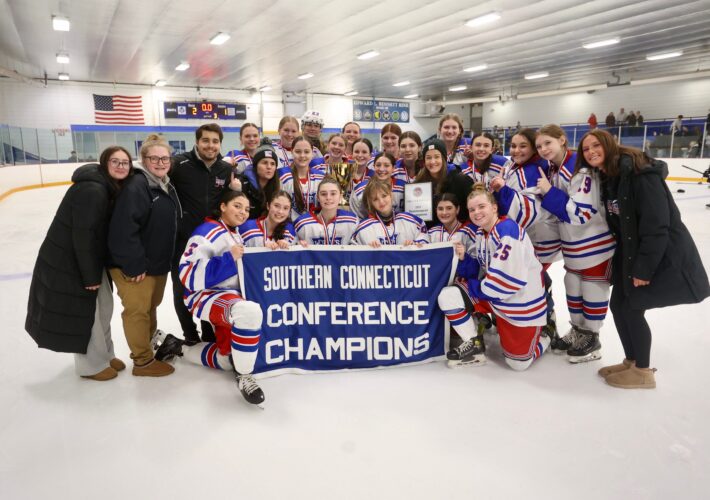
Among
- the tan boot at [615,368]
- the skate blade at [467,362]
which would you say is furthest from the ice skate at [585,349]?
the skate blade at [467,362]

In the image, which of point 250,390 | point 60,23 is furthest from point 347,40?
point 250,390

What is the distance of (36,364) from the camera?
282cm

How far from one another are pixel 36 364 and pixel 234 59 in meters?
11.0

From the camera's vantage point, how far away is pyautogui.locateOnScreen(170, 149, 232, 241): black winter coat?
9.25 feet

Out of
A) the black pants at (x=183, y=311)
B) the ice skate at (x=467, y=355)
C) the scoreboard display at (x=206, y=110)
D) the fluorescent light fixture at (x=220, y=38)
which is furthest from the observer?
the scoreboard display at (x=206, y=110)

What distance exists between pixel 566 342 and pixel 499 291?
702 mm

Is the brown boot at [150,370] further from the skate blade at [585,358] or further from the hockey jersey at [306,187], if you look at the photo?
the skate blade at [585,358]

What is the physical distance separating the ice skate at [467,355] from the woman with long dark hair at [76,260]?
199cm

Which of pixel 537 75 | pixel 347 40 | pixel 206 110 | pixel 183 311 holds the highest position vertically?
pixel 537 75

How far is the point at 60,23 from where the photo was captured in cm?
832

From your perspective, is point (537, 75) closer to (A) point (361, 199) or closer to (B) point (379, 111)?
(B) point (379, 111)

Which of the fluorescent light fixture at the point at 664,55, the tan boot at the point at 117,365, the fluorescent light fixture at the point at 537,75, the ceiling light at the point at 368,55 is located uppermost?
the fluorescent light fixture at the point at 537,75

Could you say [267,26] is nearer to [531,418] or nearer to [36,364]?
[36,364]

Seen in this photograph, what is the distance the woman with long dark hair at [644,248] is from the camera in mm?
2213
